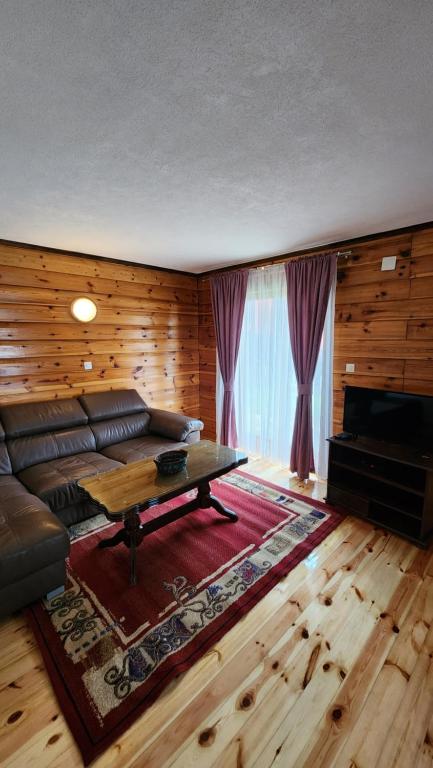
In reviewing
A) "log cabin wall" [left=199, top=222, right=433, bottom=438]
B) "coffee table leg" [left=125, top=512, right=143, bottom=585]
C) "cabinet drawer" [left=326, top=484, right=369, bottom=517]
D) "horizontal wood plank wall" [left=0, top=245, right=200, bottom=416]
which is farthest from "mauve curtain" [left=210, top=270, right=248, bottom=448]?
"coffee table leg" [left=125, top=512, right=143, bottom=585]

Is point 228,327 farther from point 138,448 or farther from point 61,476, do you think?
point 61,476

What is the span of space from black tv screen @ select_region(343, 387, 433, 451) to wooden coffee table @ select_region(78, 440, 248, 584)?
1.10 m

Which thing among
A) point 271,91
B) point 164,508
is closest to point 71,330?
point 164,508

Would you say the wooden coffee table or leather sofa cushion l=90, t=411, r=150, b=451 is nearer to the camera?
the wooden coffee table

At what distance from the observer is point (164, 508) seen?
2.84m

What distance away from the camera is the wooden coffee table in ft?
6.18

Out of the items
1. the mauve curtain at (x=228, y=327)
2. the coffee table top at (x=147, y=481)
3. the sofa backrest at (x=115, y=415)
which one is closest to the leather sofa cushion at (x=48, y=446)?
the sofa backrest at (x=115, y=415)

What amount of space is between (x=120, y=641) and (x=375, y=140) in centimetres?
271

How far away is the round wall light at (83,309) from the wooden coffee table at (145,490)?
74.4 inches

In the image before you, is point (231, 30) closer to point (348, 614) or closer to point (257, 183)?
point (257, 183)

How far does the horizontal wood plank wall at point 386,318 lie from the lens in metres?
2.58

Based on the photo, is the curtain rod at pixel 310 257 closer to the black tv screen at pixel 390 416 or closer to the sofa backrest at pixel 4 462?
the black tv screen at pixel 390 416

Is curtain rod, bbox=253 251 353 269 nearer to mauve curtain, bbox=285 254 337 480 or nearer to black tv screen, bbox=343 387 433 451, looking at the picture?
mauve curtain, bbox=285 254 337 480

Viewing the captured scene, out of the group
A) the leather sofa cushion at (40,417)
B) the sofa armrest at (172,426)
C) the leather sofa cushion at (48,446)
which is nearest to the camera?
the leather sofa cushion at (48,446)
